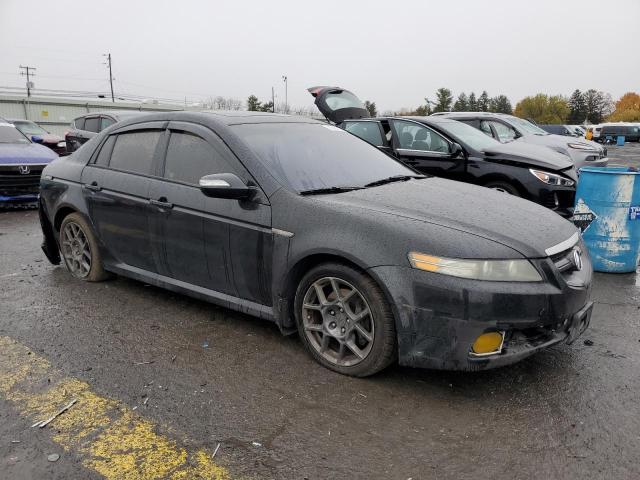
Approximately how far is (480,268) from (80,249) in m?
3.70

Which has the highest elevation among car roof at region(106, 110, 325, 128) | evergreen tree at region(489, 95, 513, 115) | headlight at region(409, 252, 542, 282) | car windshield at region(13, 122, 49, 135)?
evergreen tree at region(489, 95, 513, 115)

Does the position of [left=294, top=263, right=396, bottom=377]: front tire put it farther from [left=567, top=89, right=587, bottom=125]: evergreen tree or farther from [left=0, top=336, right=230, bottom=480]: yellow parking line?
[left=567, top=89, right=587, bottom=125]: evergreen tree

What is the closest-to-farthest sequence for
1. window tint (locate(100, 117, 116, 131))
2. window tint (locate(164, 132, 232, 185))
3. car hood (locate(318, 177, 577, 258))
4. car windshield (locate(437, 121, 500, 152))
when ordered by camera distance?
car hood (locate(318, 177, 577, 258))
window tint (locate(164, 132, 232, 185))
car windshield (locate(437, 121, 500, 152))
window tint (locate(100, 117, 116, 131))

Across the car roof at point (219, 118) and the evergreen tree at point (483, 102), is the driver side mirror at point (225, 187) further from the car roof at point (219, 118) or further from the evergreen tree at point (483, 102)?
the evergreen tree at point (483, 102)

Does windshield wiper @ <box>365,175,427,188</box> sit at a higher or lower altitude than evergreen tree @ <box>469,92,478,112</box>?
lower

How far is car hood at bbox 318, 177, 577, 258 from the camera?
2955mm

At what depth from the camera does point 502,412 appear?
2826mm

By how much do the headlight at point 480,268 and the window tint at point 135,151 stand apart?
240 cm

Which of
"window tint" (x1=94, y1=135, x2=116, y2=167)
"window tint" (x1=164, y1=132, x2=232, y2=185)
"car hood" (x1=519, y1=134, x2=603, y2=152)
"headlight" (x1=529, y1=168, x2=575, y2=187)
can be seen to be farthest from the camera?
"car hood" (x1=519, y1=134, x2=603, y2=152)

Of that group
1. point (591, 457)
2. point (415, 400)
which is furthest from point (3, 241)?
point (591, 457)

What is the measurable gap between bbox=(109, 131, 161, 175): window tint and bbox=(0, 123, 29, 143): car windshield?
6782 millimetres

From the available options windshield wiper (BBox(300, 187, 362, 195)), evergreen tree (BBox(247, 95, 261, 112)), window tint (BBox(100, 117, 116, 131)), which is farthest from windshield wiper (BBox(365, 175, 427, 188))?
evergreen tree (BBox(247, 95, 261, 112))

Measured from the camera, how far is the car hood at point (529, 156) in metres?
7.05

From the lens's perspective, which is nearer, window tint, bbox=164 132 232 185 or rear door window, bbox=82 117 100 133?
window tint, bbox=164 132 232 185
